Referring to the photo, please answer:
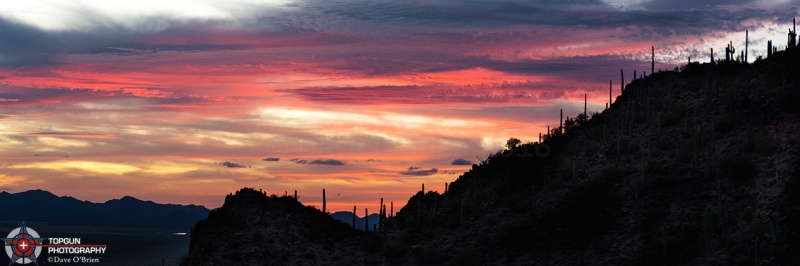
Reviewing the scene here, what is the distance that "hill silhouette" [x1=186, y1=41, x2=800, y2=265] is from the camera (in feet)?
182

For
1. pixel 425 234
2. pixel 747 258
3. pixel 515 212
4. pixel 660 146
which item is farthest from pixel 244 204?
pixel 747 258

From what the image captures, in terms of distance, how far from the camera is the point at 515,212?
7019cm

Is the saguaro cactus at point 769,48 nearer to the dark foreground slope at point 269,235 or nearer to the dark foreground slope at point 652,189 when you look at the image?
the dark foreground slope at point 652,189

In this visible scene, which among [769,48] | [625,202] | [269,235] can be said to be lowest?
[269,235]

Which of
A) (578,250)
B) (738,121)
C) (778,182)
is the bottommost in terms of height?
(578,250)

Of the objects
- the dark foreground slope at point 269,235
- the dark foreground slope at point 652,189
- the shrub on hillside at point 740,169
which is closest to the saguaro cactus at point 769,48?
the dark foreground slope at point 652,189

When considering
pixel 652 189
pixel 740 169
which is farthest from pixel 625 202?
pixel 740 169

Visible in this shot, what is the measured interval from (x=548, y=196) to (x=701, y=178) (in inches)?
494

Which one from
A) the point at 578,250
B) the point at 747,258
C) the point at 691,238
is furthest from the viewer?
the point at 578,250

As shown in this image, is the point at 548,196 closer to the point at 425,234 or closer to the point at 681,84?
the point at 425,234

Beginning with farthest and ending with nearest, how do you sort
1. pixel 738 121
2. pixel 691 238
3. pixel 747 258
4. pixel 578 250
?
pixel 738 121
pixel 578 250
pixel 691 238
pixel 747 258

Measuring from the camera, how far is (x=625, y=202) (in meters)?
63.8

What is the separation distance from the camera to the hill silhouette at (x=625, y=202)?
182 ft

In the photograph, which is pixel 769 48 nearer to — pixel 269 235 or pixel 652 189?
pixel 652 189
